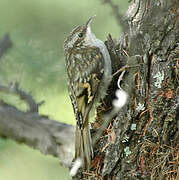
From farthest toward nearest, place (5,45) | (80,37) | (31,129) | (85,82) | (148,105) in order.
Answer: (80,37), (85,82), (31,129), (148,105), (5,45)

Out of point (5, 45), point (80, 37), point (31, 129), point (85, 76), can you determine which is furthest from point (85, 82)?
point (5, 45)

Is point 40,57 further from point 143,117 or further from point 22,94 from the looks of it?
point 143,117

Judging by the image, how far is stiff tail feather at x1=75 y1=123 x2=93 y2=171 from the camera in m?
2.63

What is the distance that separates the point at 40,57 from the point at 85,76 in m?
0.65

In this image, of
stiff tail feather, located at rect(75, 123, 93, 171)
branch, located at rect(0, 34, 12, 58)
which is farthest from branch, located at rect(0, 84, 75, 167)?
branch, located at rect(0, 34, 12, 58)

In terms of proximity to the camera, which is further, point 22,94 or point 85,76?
point 85,76

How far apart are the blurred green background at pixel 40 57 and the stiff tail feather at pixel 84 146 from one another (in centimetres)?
30

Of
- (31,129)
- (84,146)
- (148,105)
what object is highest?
(148,105)

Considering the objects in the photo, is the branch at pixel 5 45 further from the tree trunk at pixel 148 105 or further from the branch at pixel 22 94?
the tree trunk at pixel 148 105

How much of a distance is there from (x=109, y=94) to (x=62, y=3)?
0.79 m

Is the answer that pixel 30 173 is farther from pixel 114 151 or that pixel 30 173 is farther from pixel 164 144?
pixel 164 144

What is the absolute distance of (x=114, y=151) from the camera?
2.53 meters

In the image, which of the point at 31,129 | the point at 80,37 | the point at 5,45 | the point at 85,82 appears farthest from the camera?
the point at 80,37

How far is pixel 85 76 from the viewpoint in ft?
9.68
